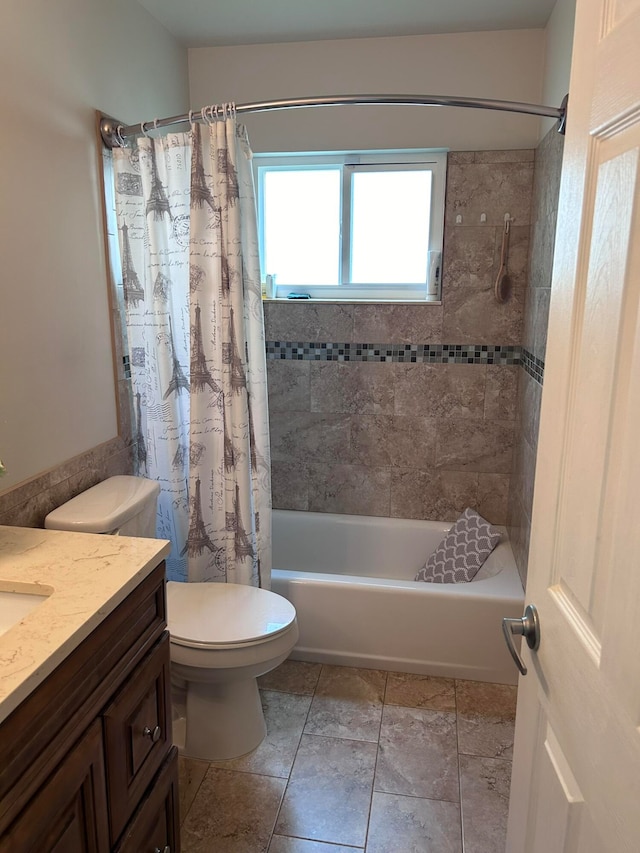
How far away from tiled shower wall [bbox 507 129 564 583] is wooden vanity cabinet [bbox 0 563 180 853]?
1616 mm

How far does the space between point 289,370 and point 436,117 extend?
137 centimetres

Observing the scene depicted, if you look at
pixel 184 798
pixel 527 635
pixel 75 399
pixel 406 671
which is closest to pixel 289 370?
pixel 75 399

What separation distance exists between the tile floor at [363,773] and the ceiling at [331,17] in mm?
2690

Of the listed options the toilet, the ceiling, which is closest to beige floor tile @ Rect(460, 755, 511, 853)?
the toilet

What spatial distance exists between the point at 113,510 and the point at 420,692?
4.63ft

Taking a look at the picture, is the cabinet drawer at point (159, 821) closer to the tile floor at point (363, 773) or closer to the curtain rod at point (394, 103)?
the tile floor at point (363, 773)

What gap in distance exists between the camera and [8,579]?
127 cm

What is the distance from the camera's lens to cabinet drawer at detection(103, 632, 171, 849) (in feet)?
3.97

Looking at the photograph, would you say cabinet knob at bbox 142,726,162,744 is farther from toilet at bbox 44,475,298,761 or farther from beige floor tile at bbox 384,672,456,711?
beige floor tile at bbox 384,672,456,711

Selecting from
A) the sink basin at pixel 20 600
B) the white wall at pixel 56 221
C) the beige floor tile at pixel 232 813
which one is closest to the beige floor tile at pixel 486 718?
the beige floor tile at pixel 232 813

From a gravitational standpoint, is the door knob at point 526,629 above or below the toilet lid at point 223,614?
above

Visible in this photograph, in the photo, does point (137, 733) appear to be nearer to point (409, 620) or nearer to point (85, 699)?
point (85, 699)

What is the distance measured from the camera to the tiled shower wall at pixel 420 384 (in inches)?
111

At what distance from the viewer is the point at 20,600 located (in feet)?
4.14
